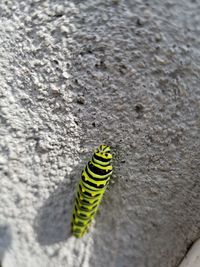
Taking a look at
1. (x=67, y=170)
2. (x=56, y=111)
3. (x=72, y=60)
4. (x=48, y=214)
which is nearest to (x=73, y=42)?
(x=72, y=60)

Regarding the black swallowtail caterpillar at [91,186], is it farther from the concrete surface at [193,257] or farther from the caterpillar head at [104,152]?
the concrete surface at [193,257]

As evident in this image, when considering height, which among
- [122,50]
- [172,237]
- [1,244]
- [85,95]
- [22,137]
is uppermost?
[122,50]

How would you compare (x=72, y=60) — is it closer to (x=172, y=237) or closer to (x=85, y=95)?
(x=85, y=95)

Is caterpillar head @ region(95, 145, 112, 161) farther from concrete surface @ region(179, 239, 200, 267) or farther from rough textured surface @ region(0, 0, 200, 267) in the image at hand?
concrete surface @ region(179, 239, 200, 267)

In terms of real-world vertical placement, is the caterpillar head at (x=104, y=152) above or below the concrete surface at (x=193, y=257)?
above

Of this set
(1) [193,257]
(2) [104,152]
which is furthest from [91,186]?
(1) [193,257]

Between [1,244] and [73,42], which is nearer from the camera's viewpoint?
[73,42]

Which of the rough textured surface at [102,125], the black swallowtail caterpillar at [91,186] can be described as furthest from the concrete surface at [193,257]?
the black swallowtail caterpillar at [91,186]
